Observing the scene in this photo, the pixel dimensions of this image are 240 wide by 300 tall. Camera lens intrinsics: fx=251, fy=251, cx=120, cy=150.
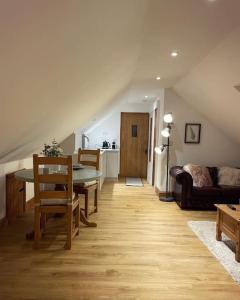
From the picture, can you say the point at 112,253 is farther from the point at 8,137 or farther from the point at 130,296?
the point at 8,137

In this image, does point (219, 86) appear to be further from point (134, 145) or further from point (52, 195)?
point (134, 145)

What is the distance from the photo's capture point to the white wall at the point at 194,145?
17.3ft

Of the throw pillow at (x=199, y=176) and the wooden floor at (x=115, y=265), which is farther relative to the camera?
the throw pillow at (x=199, y=176)

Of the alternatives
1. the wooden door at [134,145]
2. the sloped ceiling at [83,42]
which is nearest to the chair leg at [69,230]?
the sloped ceiling at [83,42]

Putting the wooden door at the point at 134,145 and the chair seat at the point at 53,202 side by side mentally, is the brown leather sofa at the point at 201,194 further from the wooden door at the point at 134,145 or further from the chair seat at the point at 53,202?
the wooden door at the point at 134,145

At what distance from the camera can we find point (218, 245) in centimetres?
305

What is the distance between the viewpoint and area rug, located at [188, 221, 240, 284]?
253 cm

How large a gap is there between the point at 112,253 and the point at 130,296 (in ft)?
2.45

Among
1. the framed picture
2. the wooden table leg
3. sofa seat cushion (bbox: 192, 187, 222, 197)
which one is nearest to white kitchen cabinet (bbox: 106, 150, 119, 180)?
the framed picture

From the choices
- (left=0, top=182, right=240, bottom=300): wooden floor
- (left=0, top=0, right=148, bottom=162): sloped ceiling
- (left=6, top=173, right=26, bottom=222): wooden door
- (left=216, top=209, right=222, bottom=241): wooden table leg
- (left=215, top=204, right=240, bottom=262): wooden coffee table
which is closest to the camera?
(left=0, top=0, right=148, bottom=162): sloped ceiling

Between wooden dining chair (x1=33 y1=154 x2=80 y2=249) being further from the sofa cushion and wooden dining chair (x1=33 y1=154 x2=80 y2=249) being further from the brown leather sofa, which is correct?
the sofa cushion

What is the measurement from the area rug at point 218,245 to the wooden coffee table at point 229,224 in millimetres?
91

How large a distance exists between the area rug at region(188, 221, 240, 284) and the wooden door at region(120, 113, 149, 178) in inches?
159

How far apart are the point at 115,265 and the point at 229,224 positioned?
1.41 m
